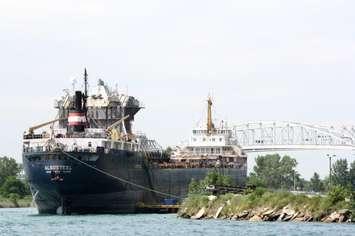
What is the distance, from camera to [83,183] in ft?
521

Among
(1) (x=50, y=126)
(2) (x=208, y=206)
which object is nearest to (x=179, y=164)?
(1) (x=50, y=126)

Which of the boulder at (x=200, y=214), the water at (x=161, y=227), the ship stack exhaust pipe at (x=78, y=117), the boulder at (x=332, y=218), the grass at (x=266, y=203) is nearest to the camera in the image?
the water at (x=161, y=227)

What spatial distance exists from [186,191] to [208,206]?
1754 inches

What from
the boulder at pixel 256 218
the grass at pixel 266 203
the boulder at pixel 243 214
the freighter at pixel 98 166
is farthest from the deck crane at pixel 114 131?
the boulder at pixel 256 218

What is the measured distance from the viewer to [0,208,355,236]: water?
11019cm

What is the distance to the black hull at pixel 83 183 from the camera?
158 metres

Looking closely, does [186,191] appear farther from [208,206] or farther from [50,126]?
[208,206]

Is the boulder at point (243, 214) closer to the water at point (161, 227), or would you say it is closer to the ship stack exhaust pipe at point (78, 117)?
the water at point (161, 227)

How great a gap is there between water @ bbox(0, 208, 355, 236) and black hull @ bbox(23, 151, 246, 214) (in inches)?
694

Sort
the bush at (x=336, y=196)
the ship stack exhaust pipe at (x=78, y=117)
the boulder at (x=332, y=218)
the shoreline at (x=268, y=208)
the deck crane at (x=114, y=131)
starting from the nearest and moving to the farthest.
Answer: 1. the boulder at (x=332, y=218)
2. the bush at (x=336, y=196)
3. the shoreline at (x=268, y=208)
4. the ship stack exhaust pipe at (x=78, y=117)
5. the deck crane at (x=114, y=131)

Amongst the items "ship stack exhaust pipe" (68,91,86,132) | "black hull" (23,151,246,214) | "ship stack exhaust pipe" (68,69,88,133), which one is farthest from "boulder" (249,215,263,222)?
"ship stack exhaust pipe" (68,91,86,132)

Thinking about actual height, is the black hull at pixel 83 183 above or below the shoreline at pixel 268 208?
above

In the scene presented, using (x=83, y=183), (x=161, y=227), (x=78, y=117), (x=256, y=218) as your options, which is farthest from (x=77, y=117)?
(x=161, y=227)

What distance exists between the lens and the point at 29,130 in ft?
577
